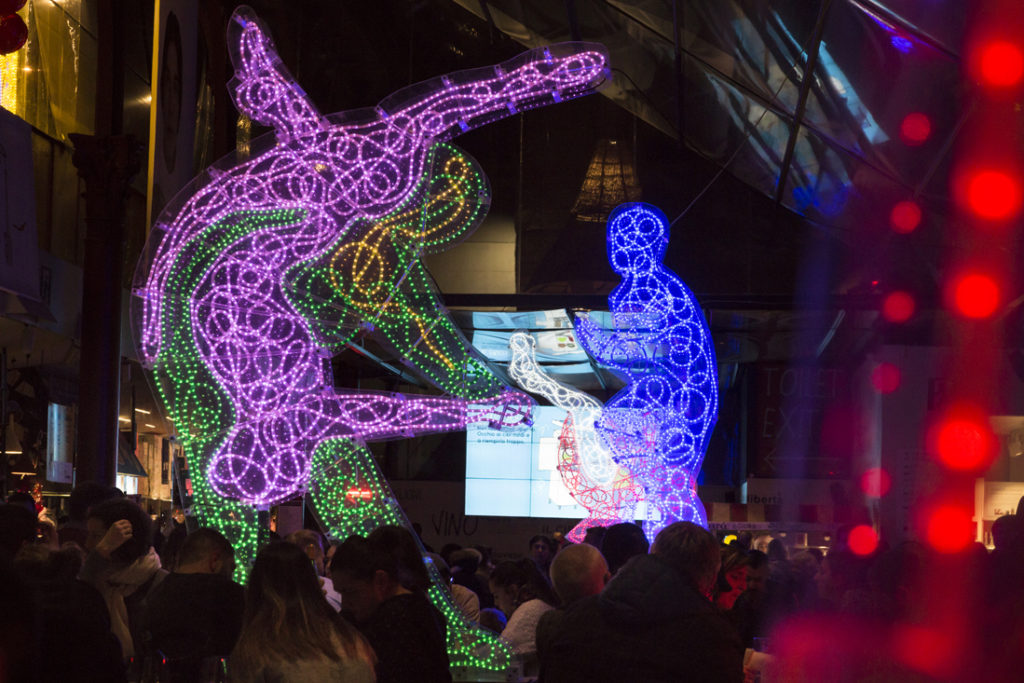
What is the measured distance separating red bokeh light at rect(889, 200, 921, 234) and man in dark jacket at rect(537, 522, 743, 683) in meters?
9.26

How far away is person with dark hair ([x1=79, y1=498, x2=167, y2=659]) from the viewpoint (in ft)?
16.1

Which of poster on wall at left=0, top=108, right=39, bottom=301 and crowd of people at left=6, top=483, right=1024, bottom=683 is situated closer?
crowd of people at left=6, top=483, right=1024, bottom=683

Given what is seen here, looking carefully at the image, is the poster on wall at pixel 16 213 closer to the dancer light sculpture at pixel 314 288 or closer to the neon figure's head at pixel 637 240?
the dancer light sculpture at pixel 314 288

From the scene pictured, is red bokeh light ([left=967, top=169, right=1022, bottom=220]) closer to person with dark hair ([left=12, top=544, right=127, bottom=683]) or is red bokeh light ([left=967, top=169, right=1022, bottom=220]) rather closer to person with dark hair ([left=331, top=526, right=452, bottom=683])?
person with dark hair ([left=331, top=526, right=452, bottom=683])

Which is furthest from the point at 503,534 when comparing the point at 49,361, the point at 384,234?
the point at 384,234

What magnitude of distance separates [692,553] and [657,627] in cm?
26

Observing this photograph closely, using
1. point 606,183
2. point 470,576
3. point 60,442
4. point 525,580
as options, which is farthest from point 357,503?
point 606,183

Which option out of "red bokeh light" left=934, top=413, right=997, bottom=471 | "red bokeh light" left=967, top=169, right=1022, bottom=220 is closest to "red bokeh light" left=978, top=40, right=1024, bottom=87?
"red bokeh light" left=967, top=169, right=1022, bottom=220

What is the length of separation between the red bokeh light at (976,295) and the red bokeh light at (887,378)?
1.38 meters

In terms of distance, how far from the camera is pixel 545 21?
15.5m

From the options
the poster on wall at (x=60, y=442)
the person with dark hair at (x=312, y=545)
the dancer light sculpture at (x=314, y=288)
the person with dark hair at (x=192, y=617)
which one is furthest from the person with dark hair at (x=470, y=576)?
the poster on wall at (x=60, y=442)

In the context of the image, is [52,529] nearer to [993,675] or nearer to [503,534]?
[993,675]

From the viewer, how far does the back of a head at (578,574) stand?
4.72m

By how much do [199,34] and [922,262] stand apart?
27.3 ft
